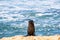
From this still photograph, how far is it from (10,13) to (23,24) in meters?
10.3

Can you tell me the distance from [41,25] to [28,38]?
88.7ft

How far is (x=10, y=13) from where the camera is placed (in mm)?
48969

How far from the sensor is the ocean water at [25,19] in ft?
111

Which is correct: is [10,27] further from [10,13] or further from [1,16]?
[10,13]

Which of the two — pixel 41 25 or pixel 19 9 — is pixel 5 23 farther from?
pixel 19 9

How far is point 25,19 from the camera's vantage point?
42.8 m

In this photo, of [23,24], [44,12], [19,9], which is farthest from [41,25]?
[19,9]

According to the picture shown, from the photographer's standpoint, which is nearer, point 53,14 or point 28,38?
point 28,38

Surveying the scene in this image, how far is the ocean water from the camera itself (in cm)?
3394

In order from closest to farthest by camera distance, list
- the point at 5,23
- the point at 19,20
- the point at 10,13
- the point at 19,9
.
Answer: the point at 5,23, the point at 19,20, the point at 10,13, the point at 19,9

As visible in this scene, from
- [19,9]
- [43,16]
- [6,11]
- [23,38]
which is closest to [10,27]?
[43,16]

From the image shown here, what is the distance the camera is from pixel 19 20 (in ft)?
140

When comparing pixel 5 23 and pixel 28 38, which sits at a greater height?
pixel 28 38

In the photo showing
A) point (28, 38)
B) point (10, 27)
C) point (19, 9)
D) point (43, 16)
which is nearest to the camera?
point (28, 38)
